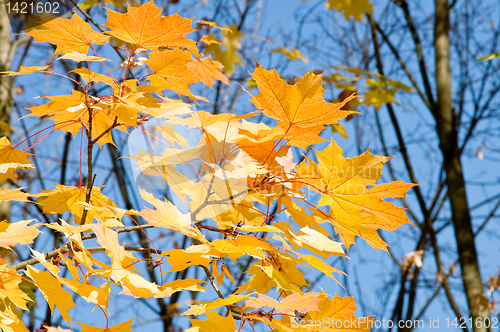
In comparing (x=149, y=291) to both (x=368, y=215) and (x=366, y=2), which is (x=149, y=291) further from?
(x=366, y=2)

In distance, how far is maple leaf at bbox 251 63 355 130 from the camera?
2.62 ft

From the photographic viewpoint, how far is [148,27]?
915mm

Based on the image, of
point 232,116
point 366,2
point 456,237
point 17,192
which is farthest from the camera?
point 366,2

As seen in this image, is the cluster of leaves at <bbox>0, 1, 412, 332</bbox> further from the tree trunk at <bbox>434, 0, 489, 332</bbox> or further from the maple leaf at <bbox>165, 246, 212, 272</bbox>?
the tree trunk at <bbox>434, 0, 489, 332</bbox>

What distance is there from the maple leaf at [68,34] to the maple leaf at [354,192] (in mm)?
652

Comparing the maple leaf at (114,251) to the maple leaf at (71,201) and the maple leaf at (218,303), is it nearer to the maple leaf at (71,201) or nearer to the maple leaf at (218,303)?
the maple leaf at (218,303)

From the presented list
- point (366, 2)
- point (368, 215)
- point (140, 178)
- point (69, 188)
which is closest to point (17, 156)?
point (69, 188)

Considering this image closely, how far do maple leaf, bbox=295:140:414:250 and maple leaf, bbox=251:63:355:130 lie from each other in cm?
10

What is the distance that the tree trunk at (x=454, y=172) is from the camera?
2229 mm

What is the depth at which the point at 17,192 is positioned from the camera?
0.95 m

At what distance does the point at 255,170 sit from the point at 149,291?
12.5 inches

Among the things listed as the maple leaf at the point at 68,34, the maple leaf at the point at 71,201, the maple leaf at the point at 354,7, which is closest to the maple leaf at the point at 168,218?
the maple leaf at the point at 71,201

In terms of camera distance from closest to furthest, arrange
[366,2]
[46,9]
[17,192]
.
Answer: [17,192] → [46,9] → [366,2]

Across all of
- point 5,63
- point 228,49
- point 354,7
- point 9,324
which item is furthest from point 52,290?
point 354,7
